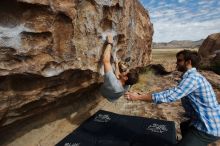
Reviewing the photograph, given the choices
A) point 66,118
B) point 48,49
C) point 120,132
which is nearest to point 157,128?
point 120,132

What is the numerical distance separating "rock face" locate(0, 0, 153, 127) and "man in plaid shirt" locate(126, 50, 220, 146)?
1512 millimetres

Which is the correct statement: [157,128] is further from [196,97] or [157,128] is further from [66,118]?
[196,97]

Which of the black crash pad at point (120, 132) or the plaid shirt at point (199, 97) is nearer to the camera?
the plaid shirt at point (199, 97)

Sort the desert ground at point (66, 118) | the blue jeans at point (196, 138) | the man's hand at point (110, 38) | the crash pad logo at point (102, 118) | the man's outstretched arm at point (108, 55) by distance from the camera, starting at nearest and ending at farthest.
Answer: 1. the blue jeans at point (196, 138)
2. the desert ground at point (66, 118)
3. the man's outstretched arm at point (108, 55)
4. the man's hand at point (110, 38)
5. the crash pad logo at point (102, 118)

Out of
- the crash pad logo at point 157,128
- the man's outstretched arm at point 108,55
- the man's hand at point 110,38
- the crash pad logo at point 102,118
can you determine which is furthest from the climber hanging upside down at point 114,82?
the crash pad logo at point 157,128

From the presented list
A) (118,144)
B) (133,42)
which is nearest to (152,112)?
(133,42)

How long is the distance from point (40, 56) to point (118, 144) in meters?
2.20

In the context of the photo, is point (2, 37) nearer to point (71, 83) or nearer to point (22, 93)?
point (22, 93)

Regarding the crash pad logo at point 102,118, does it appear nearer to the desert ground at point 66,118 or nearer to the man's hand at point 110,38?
the desert ground at point 66,118

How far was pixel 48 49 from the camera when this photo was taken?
5109mm

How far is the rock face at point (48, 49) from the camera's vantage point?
181 inches

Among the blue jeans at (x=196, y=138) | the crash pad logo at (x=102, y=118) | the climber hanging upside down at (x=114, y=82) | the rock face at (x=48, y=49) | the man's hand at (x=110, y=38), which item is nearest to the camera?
the rock face at (x=48, y=49)

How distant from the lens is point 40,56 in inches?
199

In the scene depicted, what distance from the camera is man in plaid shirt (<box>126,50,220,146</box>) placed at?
4.61 meters
